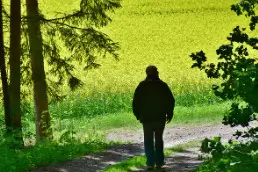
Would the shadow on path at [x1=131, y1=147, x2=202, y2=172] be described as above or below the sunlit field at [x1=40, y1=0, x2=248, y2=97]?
below

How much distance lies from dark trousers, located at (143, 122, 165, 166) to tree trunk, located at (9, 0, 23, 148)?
290 inches

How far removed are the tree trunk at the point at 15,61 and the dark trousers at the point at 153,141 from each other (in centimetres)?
736

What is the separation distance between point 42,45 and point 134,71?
2473 centimetres

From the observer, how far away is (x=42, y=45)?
21.7 metres

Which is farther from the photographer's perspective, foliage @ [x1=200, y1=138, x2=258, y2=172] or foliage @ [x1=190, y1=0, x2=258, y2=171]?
foliage @ [x1=200, y1=138, x2=258, y2=172]

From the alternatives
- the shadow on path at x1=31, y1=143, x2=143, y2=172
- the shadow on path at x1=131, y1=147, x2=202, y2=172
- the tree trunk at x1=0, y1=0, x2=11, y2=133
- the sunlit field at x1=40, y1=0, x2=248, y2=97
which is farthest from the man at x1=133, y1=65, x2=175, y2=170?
the sunlit field at x1=40, y1=0, x2=248, y2=97

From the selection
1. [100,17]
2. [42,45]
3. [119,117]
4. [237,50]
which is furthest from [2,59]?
[237,50]

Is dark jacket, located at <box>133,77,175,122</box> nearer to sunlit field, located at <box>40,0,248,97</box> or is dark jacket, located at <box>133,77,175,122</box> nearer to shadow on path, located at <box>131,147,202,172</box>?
shadow on path, located at <box>131,147,202,172</box>

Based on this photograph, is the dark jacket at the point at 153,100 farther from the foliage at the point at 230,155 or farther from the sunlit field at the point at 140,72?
the sunlit field at the point at 140,72

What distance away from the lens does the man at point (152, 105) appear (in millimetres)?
13234

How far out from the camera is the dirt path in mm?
14367

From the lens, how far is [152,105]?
43.9 feet

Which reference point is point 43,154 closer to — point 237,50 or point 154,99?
point 154,99

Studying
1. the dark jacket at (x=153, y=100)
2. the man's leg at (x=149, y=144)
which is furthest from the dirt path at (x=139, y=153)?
the dark jacket at (x=153, y=100)
